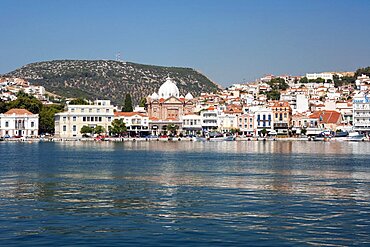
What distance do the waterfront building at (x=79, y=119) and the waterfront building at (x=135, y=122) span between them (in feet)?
6.49

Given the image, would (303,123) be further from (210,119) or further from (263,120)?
(210,119)

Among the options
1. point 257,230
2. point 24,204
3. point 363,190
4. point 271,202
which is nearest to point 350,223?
point 257,230

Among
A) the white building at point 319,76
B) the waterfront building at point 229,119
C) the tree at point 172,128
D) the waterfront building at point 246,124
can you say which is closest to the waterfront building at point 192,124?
the tree at point 172,128

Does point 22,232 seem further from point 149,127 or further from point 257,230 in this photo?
point 149,127

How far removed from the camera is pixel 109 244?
16.0m

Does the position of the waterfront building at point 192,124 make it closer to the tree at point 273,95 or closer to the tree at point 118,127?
the tree at point 118,127

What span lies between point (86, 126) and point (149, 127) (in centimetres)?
1140

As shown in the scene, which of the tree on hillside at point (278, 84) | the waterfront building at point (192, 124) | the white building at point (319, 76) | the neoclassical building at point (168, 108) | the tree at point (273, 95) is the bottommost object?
the waterfront building at point (192, 124)

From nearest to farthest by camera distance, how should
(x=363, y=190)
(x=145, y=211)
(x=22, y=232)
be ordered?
(x=22, y=232) < (x=145, y=211) < (x=363, y=190)

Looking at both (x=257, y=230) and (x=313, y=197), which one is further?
(x=313, y=197)

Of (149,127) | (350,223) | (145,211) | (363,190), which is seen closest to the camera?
(350,223)

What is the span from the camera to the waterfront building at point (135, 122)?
109 metres

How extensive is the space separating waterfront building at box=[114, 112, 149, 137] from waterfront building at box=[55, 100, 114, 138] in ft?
6.49

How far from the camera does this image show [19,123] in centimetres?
10612
